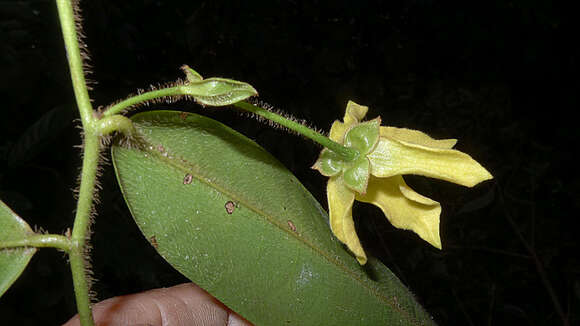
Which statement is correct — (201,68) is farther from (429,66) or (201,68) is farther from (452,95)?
(452,95)

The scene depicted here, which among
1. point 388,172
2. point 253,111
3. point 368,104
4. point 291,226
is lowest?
point 368,104

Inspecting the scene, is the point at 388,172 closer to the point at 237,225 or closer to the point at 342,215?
the point at 342,215

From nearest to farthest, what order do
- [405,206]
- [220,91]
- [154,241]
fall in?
[220,91] → [154,241] → [405,206]

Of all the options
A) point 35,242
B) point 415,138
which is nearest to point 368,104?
point 415,138

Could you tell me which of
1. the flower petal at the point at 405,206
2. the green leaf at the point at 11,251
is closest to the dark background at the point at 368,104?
the green leaf at the point at 11,251

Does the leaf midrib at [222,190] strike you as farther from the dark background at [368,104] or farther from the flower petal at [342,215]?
the dark background at [368,104]

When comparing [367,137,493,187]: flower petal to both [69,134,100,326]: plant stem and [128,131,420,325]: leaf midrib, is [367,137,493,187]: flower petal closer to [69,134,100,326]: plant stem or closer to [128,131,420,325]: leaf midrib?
[128,131,420,325]: leaf midrib

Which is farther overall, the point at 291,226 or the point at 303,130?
the point at 291,226
